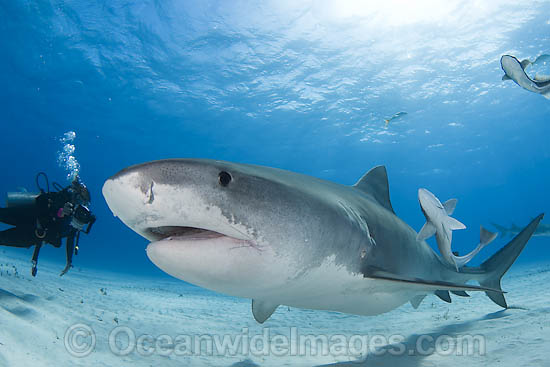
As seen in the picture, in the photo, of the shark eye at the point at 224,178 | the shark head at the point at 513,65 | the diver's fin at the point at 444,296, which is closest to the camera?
the shark eye at the point at 224,178

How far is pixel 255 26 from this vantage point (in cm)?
1800

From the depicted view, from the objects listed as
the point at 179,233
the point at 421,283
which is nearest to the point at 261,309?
the point at 421,283

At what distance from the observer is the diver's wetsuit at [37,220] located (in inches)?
205

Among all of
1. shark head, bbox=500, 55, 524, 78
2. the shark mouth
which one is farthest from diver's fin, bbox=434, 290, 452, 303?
the shark mouth

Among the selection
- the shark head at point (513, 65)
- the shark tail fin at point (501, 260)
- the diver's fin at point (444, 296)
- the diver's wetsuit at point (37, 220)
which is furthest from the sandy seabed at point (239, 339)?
the shark head at point (513, 65)

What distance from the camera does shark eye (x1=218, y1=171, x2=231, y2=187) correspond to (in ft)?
5.92

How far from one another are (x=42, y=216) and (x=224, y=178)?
198 inches

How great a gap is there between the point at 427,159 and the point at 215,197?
168 ft

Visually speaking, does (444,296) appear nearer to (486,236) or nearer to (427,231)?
(486,236)

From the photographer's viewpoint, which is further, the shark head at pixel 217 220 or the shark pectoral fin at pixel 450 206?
the shark pectoral fin at pixel 450 206

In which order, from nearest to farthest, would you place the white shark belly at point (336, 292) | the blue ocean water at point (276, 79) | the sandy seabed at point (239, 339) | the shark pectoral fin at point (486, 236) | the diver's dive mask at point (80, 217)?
the white shark belly at point (336, 292) → the sandy seabed at point (239, 339) → the shark pectoral fin at point (486, 236) → the diver's dive mask at point (80, 217) → the blue ocean water at point (276, 79)

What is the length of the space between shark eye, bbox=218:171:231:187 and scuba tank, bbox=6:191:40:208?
16.7 feet

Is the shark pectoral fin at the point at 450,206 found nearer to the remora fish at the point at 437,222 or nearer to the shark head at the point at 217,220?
the remora fish at the point at 437,222

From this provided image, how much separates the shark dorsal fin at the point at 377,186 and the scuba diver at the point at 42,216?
4.61m
